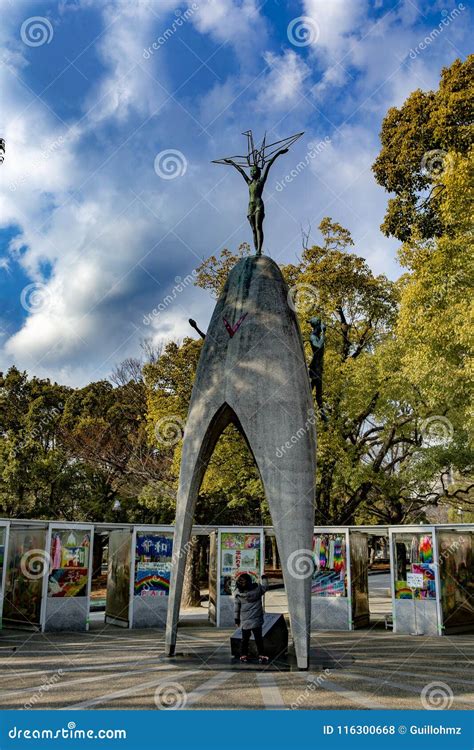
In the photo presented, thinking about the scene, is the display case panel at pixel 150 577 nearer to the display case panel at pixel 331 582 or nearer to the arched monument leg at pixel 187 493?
the display case panel at pixel 331 582

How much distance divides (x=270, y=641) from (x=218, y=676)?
1806mm

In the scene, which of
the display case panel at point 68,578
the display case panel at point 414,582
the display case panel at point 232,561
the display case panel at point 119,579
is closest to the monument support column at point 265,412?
the display case panel at point 68,578

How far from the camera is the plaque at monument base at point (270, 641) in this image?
10.4 metres

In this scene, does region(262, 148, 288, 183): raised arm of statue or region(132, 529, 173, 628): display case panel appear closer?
region(262, 148, 288, 183): raised arm of statue

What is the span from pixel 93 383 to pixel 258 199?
98.3 ft

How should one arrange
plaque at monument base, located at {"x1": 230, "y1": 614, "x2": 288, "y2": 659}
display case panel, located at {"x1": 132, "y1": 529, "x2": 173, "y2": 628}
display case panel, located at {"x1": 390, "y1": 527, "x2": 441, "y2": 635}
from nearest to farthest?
plaque at monument base, located at {"x1": 230, "y1": 614, "x2": 288, "y2": 659} < display case panel, located at {"x1": 390, "y1": 527, "x2": 441, "y2": 635} < display case panel, located at {"x1": 132, "y1": 529, "x2": 173, "y2": 628}

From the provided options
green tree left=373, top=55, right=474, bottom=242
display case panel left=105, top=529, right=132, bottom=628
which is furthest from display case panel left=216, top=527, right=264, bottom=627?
green tree left=373, top=55, right=474, bottom=242

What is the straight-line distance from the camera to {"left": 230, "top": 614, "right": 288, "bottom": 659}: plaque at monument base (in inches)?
411

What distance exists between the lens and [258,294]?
11.1 metres

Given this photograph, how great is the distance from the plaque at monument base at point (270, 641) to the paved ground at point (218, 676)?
0.27m

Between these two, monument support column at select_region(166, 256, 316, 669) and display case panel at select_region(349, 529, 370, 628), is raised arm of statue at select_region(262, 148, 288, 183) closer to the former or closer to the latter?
monument support column at select_region(166, 256, 316, 669)

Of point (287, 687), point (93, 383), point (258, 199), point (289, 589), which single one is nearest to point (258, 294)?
point (258, 199)

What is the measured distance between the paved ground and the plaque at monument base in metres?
0.27

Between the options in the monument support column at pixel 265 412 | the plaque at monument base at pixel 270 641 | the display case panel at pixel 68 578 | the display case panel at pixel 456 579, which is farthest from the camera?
the display case panel at pixel 456 579
